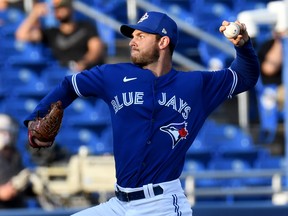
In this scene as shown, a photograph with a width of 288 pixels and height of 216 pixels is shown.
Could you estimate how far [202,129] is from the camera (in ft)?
34.5

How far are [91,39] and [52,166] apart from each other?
1.86 m

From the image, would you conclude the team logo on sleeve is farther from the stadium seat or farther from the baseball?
the stadium seat

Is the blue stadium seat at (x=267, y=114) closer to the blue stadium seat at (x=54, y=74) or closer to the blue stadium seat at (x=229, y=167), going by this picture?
the blue stadium seat at (x=229, y=167)

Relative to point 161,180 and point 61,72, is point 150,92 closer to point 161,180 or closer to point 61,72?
point 161,180

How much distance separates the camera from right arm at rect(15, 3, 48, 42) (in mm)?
10164

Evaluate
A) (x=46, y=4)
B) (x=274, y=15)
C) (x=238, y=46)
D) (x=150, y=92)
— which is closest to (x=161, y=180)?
(x=150, y=92)

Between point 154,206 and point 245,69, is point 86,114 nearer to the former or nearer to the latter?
point 245,69

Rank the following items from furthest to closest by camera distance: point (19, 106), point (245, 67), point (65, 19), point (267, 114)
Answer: point (267, 114) → point (65, 19) → point (19, 106) → point (245, 67)

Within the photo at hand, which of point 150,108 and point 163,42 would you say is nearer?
point 150,108

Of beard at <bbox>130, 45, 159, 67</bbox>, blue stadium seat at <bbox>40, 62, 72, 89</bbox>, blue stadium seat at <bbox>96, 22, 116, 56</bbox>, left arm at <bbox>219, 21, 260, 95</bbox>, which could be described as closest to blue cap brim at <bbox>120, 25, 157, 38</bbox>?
beard at <bbox>130, 45, 159, 67</bbox>

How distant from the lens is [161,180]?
4254 millimetres

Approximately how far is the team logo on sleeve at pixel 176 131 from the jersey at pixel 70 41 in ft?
18.9

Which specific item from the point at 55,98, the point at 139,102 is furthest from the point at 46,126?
the point at 139,102

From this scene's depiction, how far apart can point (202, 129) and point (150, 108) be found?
247 inches
